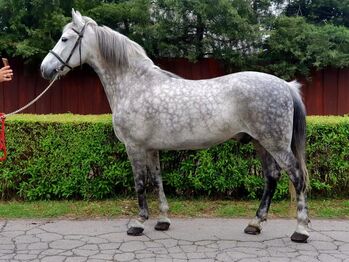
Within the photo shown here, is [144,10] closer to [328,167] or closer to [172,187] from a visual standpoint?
[172,187]

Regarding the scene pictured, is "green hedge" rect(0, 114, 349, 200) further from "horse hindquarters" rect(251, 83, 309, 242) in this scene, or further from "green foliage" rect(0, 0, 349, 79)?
"green foliage" rect(0, 0, 349, 79)

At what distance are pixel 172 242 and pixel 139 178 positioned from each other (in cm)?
76

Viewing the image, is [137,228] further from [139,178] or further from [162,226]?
[139,178]

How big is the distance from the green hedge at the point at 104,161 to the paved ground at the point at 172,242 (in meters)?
0.77

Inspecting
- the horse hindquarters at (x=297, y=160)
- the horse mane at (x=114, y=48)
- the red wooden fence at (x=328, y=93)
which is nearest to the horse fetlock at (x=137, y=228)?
the horse hindquarters at (x=297, y=160)

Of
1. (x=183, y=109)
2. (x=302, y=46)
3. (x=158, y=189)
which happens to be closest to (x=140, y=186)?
(x=158, y=189)

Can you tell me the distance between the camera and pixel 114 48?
4406mm

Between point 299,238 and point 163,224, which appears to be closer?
point 299,238

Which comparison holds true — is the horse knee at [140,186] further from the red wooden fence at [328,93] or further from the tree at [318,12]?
the tree at [318,12]

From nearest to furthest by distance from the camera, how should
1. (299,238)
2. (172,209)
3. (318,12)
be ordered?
(299,238), (172,209), (318,12)

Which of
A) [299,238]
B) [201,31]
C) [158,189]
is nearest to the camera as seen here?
[299,238]

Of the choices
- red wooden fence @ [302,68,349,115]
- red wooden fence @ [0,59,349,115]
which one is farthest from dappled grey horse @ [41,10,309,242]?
red wooden fence @ [302,68,349,115]

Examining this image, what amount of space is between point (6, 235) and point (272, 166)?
296 cm

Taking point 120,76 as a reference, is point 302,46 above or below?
above
